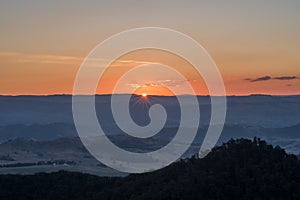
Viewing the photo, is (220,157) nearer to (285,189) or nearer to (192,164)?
(192,164)

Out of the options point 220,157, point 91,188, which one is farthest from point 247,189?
point 91,188

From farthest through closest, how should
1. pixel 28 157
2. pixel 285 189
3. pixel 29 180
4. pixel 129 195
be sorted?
pixel 28 157
pixel 29 180
pixel 129 195
pixel 285 189

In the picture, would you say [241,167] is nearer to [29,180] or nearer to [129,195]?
[129,195]

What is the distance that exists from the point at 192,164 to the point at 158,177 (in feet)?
7.65

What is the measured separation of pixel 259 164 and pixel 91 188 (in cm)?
1107

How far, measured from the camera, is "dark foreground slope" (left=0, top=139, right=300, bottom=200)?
3534cm

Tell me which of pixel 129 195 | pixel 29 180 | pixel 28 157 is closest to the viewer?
pixel 129 195

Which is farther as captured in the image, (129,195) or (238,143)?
(238,143)

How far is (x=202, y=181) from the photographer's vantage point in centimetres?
3631

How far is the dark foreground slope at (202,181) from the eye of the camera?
35344mm

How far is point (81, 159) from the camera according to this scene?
193 metres

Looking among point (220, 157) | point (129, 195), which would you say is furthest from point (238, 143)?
point (129, 195)

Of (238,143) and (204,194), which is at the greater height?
(238,143)

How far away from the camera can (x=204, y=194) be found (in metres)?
35.4
